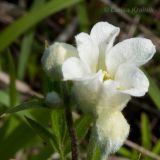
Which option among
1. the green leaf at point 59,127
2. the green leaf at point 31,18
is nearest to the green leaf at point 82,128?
the green leaf at point 59,127

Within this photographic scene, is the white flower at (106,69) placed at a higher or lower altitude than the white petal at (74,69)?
lower

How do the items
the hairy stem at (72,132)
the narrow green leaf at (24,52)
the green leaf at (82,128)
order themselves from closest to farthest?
the hairy stem at (72,132) → the green leaf at (82,128) → the narrow green leaf at (24,52)

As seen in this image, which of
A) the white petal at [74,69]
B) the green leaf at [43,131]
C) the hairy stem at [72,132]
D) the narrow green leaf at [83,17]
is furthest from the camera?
the narrow green leaf at [83,17]

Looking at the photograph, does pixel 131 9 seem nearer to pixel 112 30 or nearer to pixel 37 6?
pixel 37 6

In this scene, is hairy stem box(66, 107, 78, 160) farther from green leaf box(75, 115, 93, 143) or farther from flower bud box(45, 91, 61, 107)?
green leaf box(75, 115, 93, 143)

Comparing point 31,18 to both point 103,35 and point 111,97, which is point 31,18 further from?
point 111,97

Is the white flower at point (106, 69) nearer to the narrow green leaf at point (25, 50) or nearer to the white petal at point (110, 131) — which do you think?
the white petal at point (110, 131)

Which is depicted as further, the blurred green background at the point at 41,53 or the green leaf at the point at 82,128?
the blurred green background at the point at 41,53

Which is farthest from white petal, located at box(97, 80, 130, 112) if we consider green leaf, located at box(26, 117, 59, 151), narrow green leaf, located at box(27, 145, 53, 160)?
narrow green leaf, located at box(27, 145, 53, 160)

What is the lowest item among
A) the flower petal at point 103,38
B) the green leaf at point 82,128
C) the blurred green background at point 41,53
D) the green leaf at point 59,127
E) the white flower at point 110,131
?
the blurred green background at point 41,53
